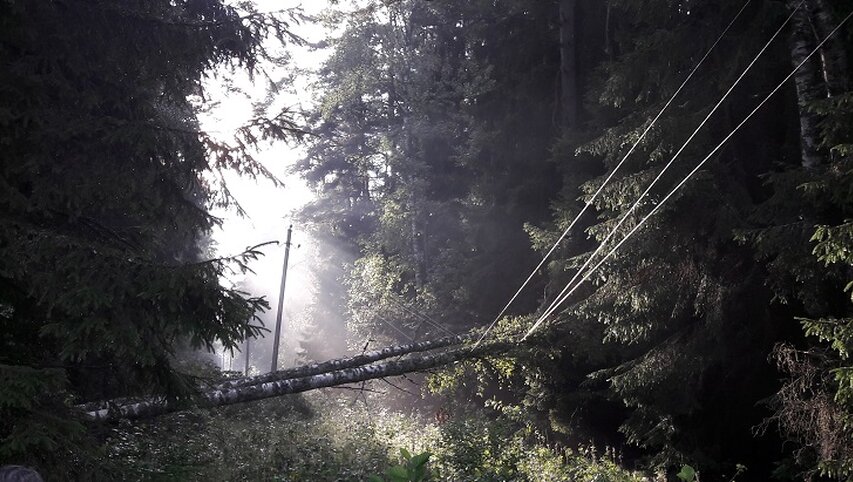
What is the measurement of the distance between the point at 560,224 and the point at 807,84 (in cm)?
585

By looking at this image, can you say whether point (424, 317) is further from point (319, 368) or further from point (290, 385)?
point (290, 385)

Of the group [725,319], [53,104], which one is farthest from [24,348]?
[725,319]

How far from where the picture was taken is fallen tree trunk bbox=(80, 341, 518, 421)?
Result: 717 centimetres

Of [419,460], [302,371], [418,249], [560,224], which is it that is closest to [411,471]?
[419,460]

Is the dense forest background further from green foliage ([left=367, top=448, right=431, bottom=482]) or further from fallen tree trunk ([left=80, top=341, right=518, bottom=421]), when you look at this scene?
green foliage ([left=367, top=448, right=431, bottom=482])

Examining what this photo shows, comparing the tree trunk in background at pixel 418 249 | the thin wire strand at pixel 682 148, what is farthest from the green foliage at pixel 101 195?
the tree trunk in background at pixel 418 249

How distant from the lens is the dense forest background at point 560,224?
599 centimetres

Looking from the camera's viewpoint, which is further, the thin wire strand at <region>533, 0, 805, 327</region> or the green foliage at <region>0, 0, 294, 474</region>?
the thin wire strand at <region>533, 0, 805, 327</region>

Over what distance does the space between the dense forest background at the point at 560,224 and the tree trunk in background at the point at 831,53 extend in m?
0.03

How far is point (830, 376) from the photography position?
7336 mm

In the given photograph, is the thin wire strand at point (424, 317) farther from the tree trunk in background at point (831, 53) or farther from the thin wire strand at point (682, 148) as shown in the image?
the tree trunk in background at point (831, 53)


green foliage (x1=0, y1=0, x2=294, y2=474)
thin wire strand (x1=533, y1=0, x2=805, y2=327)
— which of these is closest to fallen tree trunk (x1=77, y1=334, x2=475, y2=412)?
green foliage (x1=0, y1=0, x2=294, y2=474)

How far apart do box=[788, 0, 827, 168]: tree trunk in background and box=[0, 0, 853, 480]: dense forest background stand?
3 centimetres

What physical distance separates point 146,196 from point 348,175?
28982 millimetres
